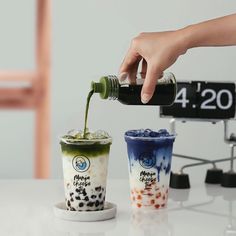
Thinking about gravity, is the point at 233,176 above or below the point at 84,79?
below

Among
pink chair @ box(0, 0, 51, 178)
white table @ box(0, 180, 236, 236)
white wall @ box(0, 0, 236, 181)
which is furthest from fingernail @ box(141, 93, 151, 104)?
pink chair @ box(0, 0, 51, 178)

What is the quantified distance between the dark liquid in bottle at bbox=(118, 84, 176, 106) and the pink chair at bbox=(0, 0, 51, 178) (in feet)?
6.88

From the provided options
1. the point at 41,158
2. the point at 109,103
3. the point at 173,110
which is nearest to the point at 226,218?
the point at 173,110

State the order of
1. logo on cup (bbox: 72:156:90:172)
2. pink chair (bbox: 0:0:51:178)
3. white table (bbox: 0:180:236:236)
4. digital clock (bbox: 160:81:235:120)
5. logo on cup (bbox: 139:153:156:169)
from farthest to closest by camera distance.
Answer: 1. pink chair (bbox: 0:0:51:178)
2. digital clock (bbox: 160:81:235:120)
3. logo on cup (bbox: 139:153:156:169)
4. logo on cup (bbox: 72:156:90:172)
5. white table (bbox: 0:180:236:236)

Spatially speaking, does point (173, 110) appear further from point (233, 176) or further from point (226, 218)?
point (226, 218)

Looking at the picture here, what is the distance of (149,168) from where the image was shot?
1.34 metres

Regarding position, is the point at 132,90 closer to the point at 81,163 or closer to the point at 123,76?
the point at 123,76

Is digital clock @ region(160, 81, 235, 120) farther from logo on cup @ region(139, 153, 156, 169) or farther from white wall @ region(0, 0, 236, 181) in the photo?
white wall @ region(0, 0, 236, 181)

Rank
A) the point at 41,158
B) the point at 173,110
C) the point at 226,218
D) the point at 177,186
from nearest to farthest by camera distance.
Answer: the point at 226,218 → the point at 177,186 → the point at 173,110 → the point at 41,158

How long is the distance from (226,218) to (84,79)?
214 cm

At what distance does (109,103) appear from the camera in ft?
10.8

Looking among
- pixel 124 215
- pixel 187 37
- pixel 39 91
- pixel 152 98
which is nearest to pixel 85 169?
pixel 124 215

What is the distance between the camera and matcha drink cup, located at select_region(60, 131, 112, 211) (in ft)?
4.04

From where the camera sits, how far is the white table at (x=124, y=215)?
1.13m
